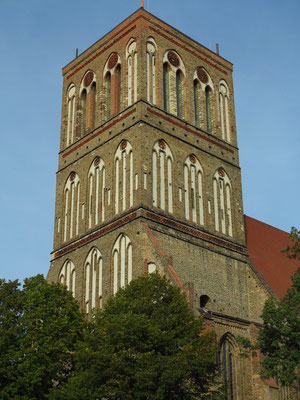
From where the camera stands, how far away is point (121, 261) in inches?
942

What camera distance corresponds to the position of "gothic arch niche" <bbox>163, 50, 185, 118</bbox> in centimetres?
2761

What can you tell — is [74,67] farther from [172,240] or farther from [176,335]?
[176,335]

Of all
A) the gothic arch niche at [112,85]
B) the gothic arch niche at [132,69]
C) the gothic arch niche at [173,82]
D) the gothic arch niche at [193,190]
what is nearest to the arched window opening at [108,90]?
the gothic arch niche at [112,85]

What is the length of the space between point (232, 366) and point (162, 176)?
7.77 meters

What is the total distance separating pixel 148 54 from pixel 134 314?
13921 millimetres

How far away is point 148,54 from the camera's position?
91.3 ft

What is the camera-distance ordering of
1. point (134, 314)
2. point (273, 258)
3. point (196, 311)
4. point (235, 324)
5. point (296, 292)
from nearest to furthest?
point (134, 314) < point (296, 292) < point (196, 311) < point (235, 324) < point (273, 258)

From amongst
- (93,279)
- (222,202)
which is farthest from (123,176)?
(222,202)

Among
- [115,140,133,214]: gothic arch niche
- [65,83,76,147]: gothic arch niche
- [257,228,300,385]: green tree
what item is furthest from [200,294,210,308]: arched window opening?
[65,83,76,147]: gothic arch niche

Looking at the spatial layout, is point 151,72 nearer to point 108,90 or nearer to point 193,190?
point 108,90

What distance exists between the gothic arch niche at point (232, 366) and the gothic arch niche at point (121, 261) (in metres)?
4.20

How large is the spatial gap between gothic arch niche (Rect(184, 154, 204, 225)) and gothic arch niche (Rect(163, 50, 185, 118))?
7.51 feet

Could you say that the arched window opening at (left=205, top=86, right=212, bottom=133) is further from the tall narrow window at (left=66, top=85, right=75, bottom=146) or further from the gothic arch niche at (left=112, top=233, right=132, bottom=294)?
the gothic arch niche at (left=112, top=233, right=132, bottom=294)

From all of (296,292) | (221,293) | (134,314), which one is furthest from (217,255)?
(134,314)
